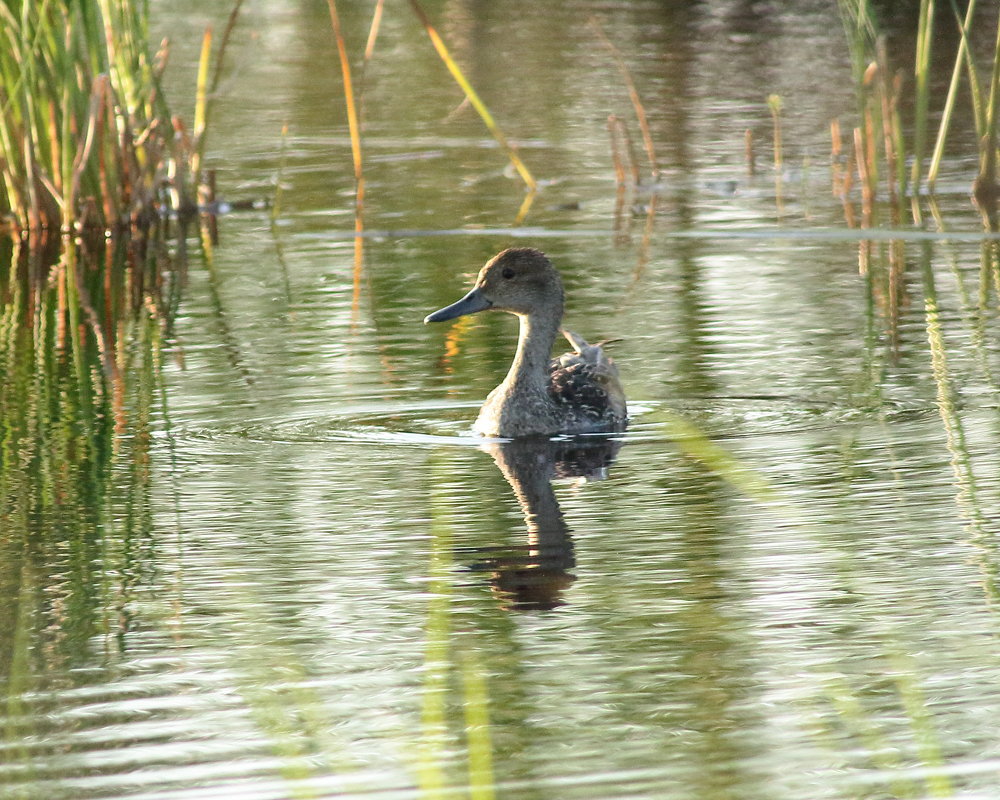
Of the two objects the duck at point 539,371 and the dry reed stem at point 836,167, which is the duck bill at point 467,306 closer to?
the duck at point 539,371

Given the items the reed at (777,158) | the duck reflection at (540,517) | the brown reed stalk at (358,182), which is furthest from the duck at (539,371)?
the reed at (777,158)

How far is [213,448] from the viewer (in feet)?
28.1

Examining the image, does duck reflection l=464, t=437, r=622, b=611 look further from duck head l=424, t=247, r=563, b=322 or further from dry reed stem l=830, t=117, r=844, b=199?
dry reed stem l=830, t=117, r=844, b=199

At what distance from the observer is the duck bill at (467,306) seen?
9.60 m

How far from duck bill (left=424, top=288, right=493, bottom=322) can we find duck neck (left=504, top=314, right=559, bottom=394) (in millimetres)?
210

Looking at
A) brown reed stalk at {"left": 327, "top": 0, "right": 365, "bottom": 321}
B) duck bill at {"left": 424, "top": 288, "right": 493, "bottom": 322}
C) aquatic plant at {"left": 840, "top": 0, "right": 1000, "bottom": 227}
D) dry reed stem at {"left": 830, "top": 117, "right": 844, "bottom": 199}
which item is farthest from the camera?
dry reed stem at {"left": 830, "top": 117, "right": 844, "bottom": 199}

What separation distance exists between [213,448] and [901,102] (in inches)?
527

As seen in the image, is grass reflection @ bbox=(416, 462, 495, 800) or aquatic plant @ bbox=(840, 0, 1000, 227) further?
aquatic plant @ bbox=(840, 0, 1000, 227)

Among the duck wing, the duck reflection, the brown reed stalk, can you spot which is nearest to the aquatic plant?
the brown reed stalk

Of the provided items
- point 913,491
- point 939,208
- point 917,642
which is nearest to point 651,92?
point 939,208

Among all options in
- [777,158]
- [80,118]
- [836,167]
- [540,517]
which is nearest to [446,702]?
[540,517]

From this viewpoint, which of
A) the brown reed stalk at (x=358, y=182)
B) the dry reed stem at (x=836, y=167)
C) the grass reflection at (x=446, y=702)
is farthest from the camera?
the dry reed stem at (x=836, y=167)

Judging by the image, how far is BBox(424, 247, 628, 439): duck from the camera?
9.02 m

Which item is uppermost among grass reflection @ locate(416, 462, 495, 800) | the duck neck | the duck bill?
grass reflection @ locate(416, 462, 495, 800)
